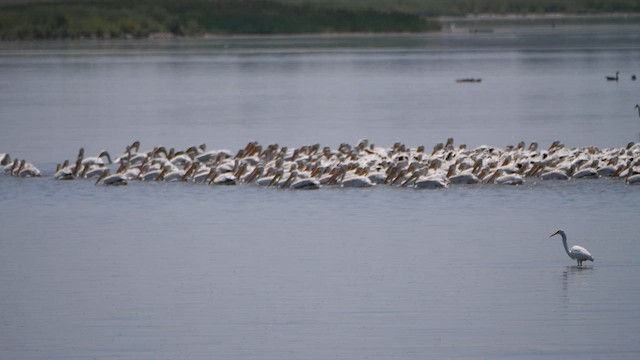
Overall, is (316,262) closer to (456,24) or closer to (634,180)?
(634,180)

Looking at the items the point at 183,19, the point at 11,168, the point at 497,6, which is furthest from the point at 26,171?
the point at 497,6

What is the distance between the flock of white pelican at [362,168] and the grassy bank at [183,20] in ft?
275

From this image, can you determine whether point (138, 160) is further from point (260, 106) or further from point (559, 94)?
point (559, 94)

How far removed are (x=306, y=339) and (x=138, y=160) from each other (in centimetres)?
1115

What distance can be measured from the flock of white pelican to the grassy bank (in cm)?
8385

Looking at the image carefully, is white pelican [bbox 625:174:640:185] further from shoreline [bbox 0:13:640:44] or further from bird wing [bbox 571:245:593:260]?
shoreline [bbox 0:13:640:44]

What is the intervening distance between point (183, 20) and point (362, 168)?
91675mm

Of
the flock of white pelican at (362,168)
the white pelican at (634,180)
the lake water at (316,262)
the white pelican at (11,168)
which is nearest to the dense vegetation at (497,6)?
the lake water at (316,262)

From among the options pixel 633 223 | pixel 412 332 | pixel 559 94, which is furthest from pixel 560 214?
pixel 559 94

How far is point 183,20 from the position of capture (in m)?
110

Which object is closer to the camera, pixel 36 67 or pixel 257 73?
pixel 257 73

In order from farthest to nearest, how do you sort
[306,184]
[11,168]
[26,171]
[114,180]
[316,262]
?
[11,168], [26,171], [114,180], [306,184], [316,262]

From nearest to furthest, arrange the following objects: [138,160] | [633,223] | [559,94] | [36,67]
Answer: [633,223] < [138,160] < [559,94] < [36,67]

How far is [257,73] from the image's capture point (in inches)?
2306
